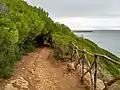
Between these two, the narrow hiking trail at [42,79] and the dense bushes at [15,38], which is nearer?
the narrow hiking trail at [42,79]

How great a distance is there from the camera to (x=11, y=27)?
13.3 metres

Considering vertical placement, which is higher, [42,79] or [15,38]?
[15,38]

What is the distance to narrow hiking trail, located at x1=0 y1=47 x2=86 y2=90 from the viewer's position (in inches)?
436

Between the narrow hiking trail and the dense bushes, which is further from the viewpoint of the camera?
the dense bushes

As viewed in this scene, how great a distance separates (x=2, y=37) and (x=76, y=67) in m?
3.29

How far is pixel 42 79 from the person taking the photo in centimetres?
1218

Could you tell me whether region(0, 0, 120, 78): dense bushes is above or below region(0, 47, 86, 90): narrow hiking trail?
above

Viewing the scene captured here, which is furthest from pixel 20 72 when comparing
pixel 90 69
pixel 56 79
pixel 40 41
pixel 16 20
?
→ pixel 40 41

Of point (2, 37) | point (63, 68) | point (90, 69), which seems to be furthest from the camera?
point (63, 68)

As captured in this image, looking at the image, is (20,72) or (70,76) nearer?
(70,76)

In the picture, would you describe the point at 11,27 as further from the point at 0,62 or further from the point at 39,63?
the point at 39,63

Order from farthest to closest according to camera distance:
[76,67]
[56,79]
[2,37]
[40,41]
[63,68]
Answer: [40,41] → [63,68] → [76,67] → [56,79] → [2,37]

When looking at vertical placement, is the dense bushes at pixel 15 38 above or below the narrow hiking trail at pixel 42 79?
above

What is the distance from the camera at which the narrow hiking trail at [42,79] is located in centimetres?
1108
